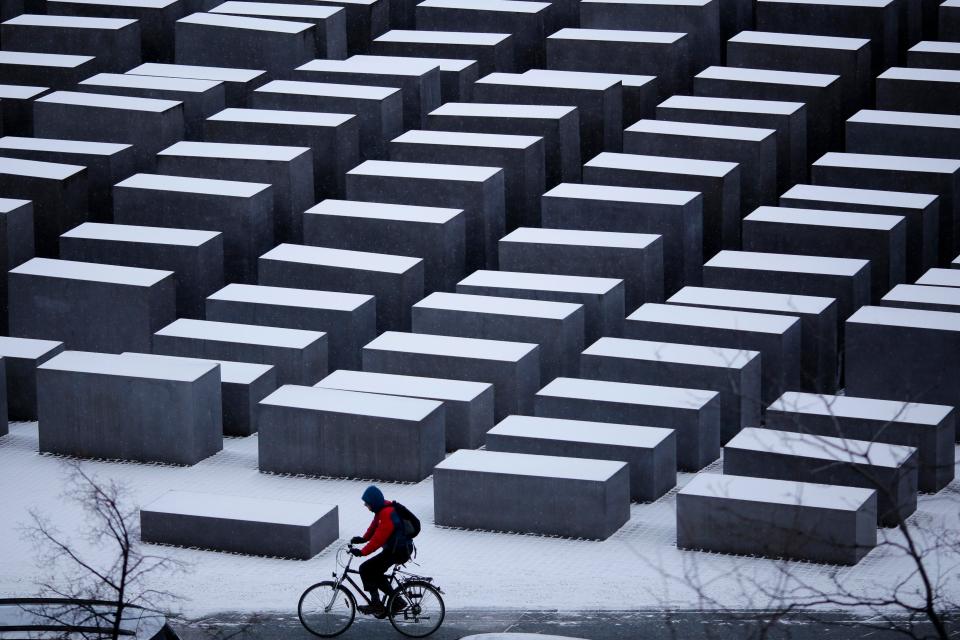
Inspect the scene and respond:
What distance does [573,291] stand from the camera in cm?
2283

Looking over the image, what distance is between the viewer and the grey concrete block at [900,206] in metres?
24.9

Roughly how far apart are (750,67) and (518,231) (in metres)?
7.65

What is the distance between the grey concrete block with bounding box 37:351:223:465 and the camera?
20.5 m

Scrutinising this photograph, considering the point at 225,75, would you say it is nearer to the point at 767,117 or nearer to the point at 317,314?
the point at 317,314

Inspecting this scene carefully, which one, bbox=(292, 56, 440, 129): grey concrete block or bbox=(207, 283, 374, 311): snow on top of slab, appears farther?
bbox=(292, 56, 440, 129): grey concrete block

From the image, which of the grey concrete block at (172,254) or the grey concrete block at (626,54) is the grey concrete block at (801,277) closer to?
the grey concrete block at (172,254)

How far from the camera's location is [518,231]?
24422mm

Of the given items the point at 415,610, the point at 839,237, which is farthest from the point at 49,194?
the point at 415,610

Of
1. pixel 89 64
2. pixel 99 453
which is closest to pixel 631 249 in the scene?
pixel 99 453

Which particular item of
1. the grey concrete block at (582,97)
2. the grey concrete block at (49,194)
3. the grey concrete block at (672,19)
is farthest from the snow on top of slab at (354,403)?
the grey concrete block at (672,19)

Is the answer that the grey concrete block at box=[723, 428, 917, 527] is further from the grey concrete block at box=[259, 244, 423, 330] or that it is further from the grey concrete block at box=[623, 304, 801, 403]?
the grey concrete block at box=[259, 244, 423, 330]

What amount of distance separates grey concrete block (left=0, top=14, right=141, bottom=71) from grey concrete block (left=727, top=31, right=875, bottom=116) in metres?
10.1

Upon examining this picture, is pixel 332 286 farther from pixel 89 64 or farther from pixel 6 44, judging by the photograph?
pixel 6 44

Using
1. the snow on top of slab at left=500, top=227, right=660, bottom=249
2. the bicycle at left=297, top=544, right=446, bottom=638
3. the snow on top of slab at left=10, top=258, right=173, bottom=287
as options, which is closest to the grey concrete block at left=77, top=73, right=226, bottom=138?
the snow on top of slab at left=10, top=258, right=173, bottom=287
